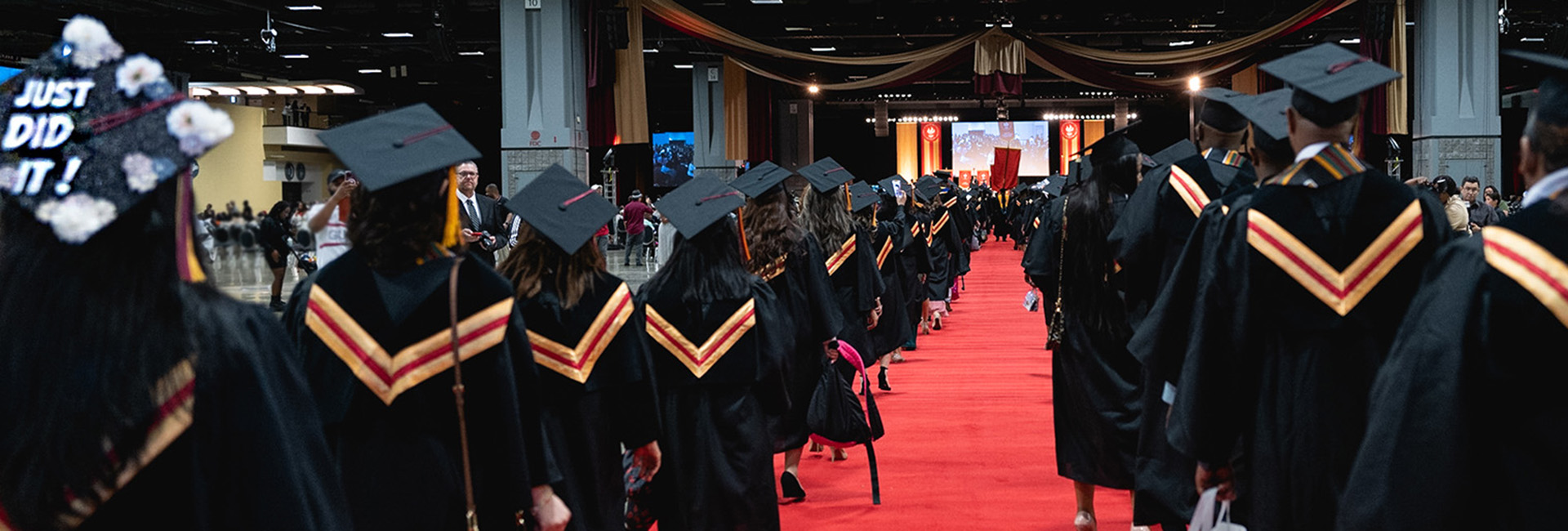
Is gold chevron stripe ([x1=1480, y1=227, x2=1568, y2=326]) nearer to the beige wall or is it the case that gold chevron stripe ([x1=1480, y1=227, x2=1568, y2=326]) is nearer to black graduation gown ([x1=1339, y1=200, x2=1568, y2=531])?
black graduation gown ([x1=1339, y1=200, x2=1568, y2=531])

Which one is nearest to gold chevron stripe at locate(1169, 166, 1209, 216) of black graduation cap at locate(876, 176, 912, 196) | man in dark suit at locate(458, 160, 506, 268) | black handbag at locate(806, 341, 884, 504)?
black handbag at locate(806, 341, 884, 504)

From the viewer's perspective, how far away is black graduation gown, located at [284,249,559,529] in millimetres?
2373

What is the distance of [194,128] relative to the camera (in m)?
1.43

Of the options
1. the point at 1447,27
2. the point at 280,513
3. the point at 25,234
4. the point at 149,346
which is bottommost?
the point at 280,513

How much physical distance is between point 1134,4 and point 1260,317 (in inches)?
691

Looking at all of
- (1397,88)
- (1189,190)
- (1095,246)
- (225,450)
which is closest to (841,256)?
(1095,246)

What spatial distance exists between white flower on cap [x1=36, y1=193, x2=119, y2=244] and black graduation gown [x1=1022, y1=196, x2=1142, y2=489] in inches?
161

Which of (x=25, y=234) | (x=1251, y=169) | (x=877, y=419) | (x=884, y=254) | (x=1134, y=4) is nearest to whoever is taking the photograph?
(x=25, y=234)

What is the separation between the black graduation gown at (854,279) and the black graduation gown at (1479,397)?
5127 millimetres

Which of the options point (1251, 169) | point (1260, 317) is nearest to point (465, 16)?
point (1251, 169)

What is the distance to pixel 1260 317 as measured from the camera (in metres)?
2.80

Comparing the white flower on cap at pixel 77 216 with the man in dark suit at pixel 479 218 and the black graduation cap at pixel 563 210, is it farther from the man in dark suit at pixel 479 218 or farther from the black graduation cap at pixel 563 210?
the man in dark suit at pixel 479 218

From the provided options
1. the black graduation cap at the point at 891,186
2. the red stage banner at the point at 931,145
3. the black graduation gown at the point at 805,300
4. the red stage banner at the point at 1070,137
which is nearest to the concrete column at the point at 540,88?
the black graduation cap at the point at 891,186

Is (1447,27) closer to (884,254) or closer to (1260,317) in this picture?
(884,254)
